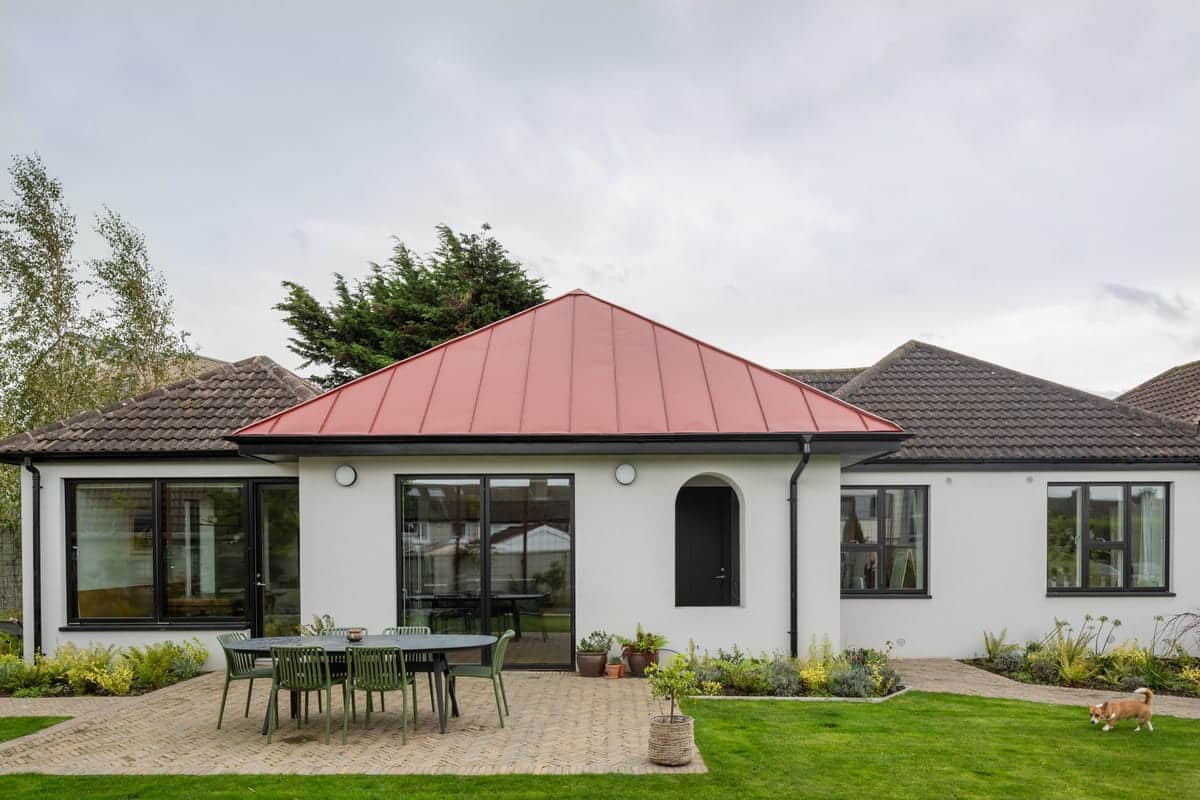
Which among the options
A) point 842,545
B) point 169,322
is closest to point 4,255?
point 169,322

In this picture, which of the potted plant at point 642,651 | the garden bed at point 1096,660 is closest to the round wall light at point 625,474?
the potted plant at point 642,651

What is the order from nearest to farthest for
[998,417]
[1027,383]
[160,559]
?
[160,559], [998,417], [1027,383]

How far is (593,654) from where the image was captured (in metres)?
10.9

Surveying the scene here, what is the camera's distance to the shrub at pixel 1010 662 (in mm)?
12156

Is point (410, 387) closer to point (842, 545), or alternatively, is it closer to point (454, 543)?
point (454, 543)

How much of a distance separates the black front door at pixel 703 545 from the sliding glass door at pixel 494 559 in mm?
3266

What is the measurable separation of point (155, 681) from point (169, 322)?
36.0ft

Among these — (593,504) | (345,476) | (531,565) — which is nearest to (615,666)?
(531,565)

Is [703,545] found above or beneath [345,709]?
above

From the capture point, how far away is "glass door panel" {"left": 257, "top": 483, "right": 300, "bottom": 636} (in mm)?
12289

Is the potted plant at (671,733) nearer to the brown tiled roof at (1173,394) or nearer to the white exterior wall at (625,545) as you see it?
the white exterior wall at (625,545)

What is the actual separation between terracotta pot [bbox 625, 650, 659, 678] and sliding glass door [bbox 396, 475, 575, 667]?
2.72 feet

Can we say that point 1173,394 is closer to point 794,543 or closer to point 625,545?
point 794,543

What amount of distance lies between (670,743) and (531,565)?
4405 millimetres
